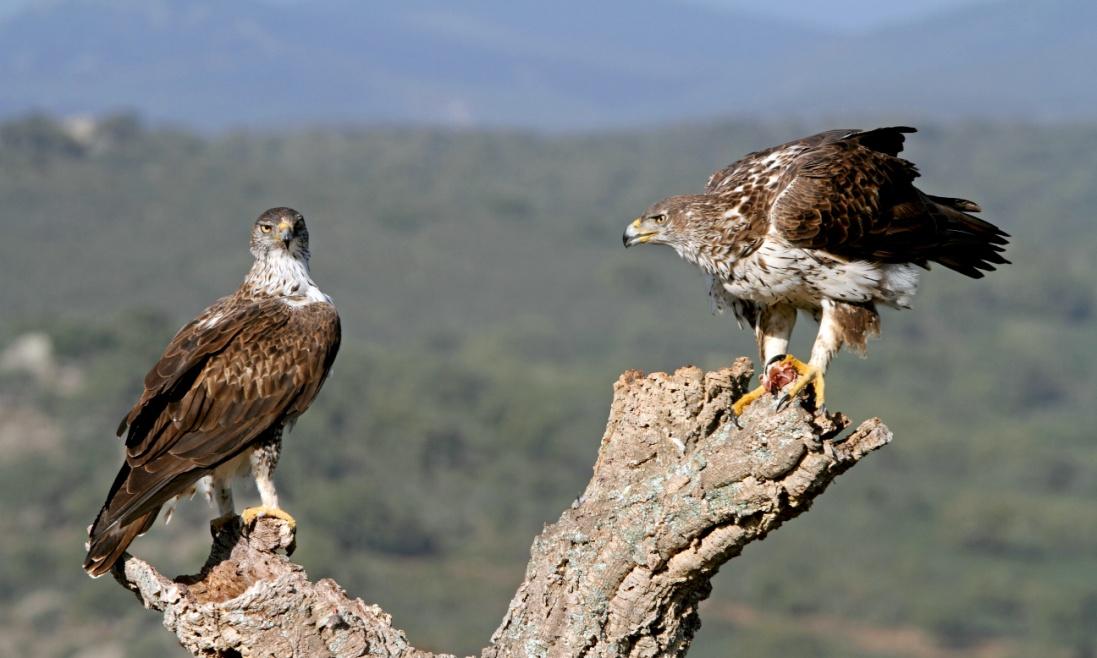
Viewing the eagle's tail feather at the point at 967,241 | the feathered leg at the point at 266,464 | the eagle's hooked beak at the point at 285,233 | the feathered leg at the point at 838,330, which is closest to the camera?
the feathered leg at the point at 838,330

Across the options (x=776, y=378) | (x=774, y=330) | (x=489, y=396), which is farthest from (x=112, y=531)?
(x=489, y=396)

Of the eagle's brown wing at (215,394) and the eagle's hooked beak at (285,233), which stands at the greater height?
the eagle's hooked beak at (285,233)

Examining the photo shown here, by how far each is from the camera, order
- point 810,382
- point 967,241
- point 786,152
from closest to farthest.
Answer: point 810,382 < point 786,152 < point 967,241

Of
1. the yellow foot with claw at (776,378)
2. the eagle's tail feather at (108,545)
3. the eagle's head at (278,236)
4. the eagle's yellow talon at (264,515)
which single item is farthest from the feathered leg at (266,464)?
the yellow foot with claw at (776,378)

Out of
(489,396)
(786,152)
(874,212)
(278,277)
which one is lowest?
(874,212)

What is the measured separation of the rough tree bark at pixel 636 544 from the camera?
6.41m

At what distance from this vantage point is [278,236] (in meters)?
9.80

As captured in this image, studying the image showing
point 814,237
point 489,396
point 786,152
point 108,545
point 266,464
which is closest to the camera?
point 108,545

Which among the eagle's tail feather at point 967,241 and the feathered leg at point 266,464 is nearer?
the feathered leg at point 266,464

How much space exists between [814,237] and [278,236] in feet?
11.0

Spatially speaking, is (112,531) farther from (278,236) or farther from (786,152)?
(786,152)

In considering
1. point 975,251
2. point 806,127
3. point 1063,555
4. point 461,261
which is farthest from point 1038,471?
point 806,127

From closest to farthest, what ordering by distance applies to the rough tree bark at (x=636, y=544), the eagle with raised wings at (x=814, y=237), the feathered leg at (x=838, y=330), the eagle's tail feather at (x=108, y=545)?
the rough tree bark at (x=636, y=544) < the eagle's tail feather at (x=108, y=545) < the feathered leg at (x=838, y=330) < the eagle with raised wings at (x=814, y=237)

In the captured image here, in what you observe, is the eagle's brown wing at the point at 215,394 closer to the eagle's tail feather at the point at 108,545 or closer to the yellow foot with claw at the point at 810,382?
the eagle's tail feather at the point at 108,545
